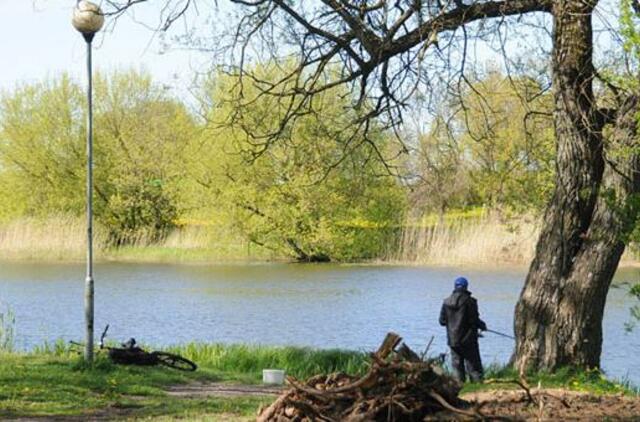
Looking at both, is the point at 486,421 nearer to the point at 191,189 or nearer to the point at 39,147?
the point at 191,189

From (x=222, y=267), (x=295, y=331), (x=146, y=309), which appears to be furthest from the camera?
(x=222, y=267)

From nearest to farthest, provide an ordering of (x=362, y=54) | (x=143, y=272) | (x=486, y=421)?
(x=486, y=421)
(x=362, y=54)
(x=143, y=272)

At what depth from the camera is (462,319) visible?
12.1 m

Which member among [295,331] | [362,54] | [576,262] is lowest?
[295,331]

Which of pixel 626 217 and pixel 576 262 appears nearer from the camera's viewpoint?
pixel 626 217

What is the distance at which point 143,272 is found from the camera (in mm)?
34438

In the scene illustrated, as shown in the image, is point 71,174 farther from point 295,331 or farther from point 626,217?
point 626,217

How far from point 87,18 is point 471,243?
77.4 feet

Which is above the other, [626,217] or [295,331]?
[626,217]

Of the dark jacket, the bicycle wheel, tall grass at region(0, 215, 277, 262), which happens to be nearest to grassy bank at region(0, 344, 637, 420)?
the bicycle wheel

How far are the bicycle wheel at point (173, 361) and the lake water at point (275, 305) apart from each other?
5288 millimetres

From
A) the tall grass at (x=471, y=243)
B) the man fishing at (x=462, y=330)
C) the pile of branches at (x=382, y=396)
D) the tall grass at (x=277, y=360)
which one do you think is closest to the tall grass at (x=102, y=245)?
the tall grass at (x=471, y=243)

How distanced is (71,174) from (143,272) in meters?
14.1

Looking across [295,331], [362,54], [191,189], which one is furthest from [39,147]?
[362,54]
